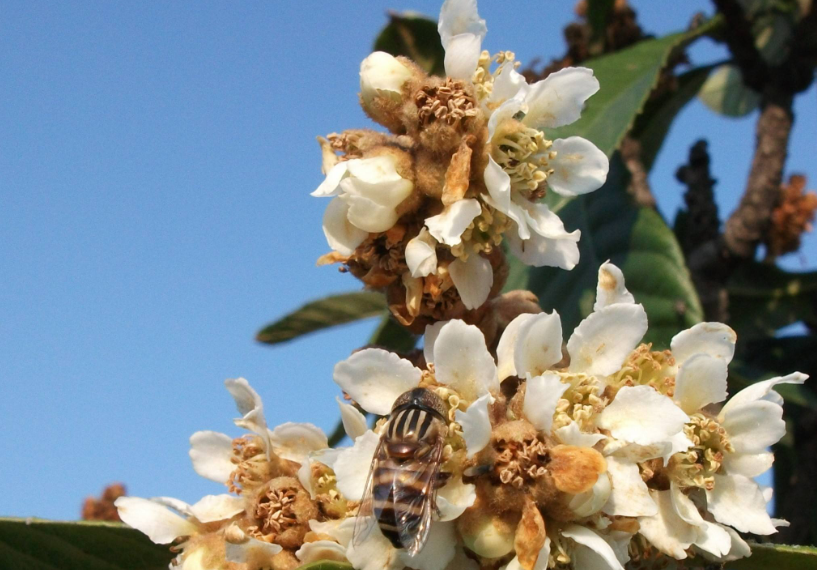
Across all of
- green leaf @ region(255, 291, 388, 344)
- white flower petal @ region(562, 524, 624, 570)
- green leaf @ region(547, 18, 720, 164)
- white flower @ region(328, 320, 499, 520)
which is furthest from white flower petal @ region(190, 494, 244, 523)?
green leaf @ region(255, 291, 388, 344)

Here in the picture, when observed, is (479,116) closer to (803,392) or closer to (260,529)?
(260,529)

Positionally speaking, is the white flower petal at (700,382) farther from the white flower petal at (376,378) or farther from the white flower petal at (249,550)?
the white flower petal at (249,550)

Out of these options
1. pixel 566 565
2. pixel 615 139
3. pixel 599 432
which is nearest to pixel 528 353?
pixel 599 432

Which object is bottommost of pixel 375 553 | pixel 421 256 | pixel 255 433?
pixel 375 553

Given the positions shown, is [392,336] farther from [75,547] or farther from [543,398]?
[543,398]

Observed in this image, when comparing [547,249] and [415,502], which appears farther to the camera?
[547,249]

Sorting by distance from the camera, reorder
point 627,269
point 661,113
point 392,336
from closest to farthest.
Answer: point 627,269, point 392,336, point 661,113

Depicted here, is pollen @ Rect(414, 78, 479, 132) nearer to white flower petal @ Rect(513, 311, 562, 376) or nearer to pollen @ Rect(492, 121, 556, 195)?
pollen @ Rect(492, 121, 556, 195)

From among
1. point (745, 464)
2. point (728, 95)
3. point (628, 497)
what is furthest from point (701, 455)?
point (728, 95)
